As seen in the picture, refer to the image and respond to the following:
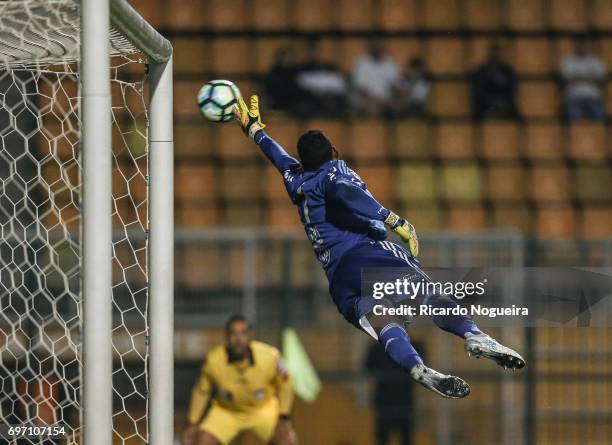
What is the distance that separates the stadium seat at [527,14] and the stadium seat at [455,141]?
96 centimetres

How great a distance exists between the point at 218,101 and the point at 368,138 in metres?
5.08

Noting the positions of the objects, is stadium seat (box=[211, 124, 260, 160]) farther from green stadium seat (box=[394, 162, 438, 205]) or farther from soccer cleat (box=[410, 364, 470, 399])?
soccer cleat (box=[410, 364, 470, 399])

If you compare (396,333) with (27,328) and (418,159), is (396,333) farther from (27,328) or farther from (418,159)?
(418,159)

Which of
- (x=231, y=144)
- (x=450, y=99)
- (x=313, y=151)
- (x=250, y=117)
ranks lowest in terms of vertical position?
(x=313, y=151)

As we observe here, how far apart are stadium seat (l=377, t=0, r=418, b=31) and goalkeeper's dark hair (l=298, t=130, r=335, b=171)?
18.7 feet

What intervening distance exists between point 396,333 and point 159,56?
1107mm

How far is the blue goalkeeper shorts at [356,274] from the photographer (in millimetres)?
3641

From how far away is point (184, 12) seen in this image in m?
9.12

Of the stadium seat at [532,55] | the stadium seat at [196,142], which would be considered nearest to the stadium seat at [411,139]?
the stadium seat at [532,55]

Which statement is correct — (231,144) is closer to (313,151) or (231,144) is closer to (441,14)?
(441,14)

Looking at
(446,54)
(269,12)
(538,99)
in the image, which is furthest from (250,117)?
(538,99)

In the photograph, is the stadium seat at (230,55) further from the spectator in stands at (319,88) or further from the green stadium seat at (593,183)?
the green stadium seat at (593,183)

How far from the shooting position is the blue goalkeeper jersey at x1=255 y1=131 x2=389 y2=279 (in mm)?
3598

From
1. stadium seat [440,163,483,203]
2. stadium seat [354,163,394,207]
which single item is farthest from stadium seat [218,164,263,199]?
stadium seat [440,163,483,203]
